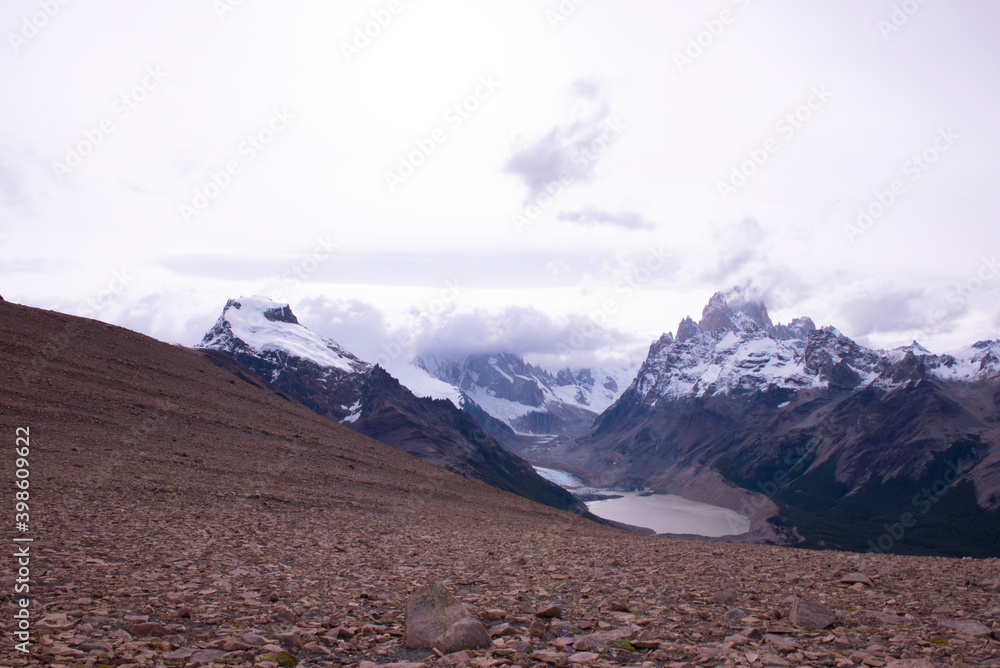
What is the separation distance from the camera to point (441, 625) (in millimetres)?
12547

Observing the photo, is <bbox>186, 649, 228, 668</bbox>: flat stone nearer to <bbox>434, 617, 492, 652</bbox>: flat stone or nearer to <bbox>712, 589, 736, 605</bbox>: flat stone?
<bbox>434, 617, 492, 652</bbox>: flat stone

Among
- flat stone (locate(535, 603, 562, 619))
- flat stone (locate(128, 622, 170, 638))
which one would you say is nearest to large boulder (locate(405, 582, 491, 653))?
flat stone (locate(535, 603, 562, 619))

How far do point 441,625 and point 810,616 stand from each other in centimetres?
770

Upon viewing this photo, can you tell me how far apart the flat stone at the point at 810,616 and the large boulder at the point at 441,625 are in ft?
21.5

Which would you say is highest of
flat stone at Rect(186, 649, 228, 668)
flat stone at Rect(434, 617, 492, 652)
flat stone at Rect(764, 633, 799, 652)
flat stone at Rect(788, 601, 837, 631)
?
flat stone at Rect(788, 601, 837, 631)

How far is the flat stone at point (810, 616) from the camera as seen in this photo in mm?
13094

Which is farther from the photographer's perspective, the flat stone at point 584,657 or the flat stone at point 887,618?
the flat stone at point 887,618

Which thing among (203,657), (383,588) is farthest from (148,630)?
(383,588)

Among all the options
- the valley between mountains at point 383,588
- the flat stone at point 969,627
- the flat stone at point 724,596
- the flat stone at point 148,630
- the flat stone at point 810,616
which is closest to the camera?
the valley between mountains at point 383,588

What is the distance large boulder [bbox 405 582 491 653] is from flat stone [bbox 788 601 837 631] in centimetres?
656

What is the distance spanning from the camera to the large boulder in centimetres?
1181

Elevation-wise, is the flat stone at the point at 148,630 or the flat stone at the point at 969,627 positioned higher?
the flat stone at the point at 969,627

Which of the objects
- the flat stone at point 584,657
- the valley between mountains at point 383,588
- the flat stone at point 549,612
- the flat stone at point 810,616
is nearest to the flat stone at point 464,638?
the valley between mountains at point 383,588

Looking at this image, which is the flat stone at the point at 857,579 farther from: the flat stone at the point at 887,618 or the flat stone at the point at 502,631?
the flat stone at the point at 502,631
